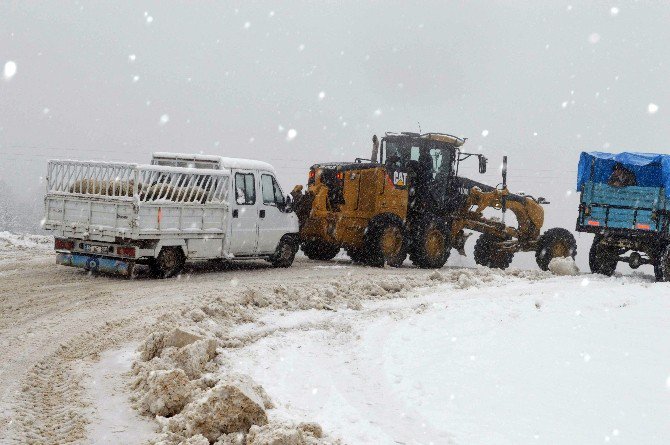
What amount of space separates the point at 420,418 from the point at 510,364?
2.12 metres

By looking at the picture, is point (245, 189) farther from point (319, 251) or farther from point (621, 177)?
point (621, 177)

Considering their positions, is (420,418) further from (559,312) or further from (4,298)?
(4,298)

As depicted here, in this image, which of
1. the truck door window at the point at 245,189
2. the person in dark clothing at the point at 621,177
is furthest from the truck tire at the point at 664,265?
the truck door window at the point at 245,189

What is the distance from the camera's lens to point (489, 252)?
19.5 meters

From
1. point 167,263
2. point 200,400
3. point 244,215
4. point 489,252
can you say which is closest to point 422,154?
point 489,252

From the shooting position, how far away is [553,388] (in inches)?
271

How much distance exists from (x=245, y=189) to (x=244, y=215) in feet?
1.67

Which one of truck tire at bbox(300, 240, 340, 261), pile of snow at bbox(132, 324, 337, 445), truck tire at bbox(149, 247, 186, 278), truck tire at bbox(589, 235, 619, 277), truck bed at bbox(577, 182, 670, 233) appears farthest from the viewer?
truck tire at bbox(300, 240, 340, 261)

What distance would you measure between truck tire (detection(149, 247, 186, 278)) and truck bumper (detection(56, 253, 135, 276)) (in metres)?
0.50

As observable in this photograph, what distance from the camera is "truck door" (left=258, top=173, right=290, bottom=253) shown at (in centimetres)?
1442

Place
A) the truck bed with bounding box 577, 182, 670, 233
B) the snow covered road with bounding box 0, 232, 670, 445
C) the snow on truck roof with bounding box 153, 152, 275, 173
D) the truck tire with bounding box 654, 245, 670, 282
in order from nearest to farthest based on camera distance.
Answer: the snow covered road with bounding box 0, 232, 670, 445
the snow on truck roof with bounding box 153, 152, 275, 173
the truck bed with bounding box 577, 182, 670, 233
the truck tire with bounding box 654, 245, 670, 282

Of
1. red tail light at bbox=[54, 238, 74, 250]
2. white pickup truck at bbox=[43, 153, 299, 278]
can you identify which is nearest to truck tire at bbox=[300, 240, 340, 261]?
white pickup truck at bbox=[43, 153, 299, 278]

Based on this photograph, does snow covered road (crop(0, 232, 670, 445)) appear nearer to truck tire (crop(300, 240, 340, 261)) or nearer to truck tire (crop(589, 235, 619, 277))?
truck tire (crop(589, 235, 619, 277))

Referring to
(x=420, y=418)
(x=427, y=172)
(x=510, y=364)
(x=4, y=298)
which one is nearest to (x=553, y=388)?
(x=510, y=364)
